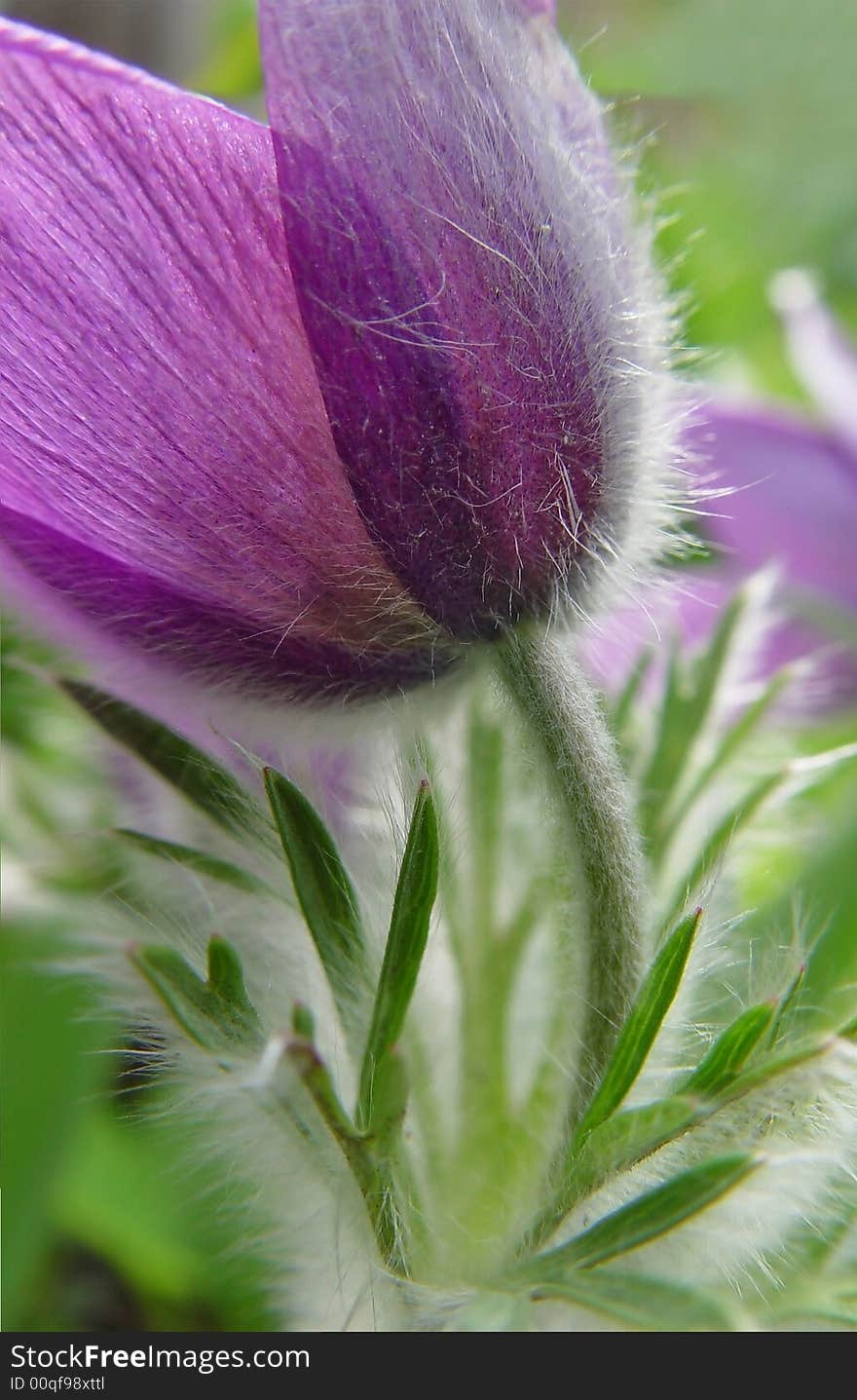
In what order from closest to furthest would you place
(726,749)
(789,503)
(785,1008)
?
1. (785,1008)
2. (726,749)
3. (789,503)

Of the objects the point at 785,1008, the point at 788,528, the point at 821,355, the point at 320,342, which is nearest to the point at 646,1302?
the point at 785,1008

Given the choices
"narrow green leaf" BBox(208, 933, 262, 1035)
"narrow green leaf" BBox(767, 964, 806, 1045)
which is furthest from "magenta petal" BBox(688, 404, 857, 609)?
"narrow green leaf" BBox(208, 933, 262, 1035)

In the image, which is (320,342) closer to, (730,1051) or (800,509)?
(730,1051)

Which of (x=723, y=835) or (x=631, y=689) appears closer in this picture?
(x=723, y=835)

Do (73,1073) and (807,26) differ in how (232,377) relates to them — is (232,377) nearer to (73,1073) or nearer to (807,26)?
(73,1073)

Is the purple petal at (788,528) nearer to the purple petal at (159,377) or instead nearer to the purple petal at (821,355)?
the purple petal at (821,355)

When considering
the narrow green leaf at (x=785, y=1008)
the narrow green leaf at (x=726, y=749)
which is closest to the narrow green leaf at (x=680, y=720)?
the narrow green leaf at (x=726, y=749)

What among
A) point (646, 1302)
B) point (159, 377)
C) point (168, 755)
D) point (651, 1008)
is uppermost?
point (159, 377)
